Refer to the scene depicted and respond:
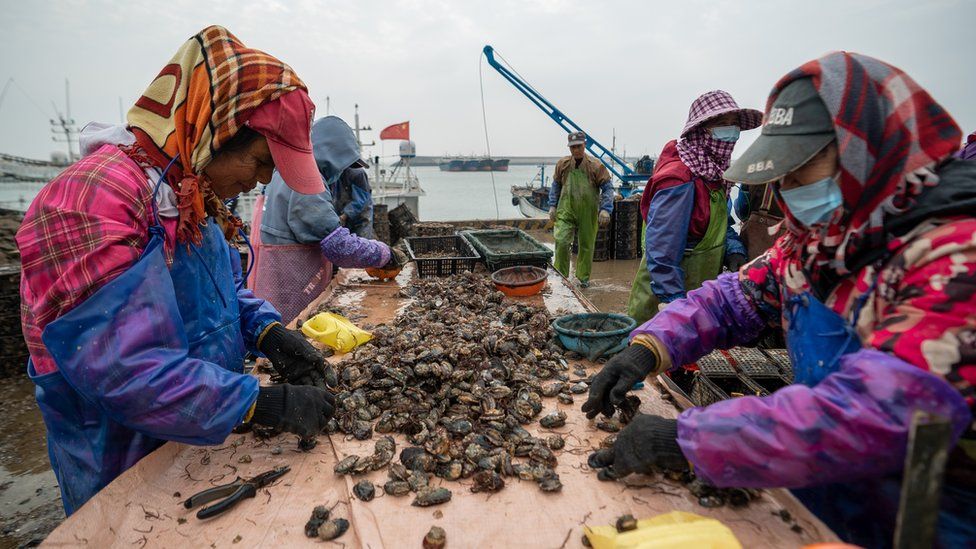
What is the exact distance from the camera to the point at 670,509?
1.81 m

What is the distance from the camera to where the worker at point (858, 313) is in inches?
51.4

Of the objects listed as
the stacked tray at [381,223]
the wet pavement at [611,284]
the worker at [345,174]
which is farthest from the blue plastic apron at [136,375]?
the stacked tray at [381,223]

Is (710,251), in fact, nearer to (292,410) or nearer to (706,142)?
Answer: (706,142)

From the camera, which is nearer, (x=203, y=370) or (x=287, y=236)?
(x=203, y=370)

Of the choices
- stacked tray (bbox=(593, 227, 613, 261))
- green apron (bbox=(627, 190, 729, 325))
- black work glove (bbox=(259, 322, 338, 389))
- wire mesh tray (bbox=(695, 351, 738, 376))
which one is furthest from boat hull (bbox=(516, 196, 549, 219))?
black work glove (bbox=(259, 322, 338, 389))

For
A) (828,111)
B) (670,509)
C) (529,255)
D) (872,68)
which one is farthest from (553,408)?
(529,255)

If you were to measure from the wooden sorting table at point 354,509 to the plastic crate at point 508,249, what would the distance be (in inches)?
134

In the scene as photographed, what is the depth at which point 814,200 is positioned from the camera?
1.68 metres

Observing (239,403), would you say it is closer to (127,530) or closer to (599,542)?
(127,530)

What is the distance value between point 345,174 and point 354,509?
4759mm

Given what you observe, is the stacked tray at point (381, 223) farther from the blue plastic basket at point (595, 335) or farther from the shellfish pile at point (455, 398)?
the blue plastic basket at point (595, 335)

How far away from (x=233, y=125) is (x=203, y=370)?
3.28 feet

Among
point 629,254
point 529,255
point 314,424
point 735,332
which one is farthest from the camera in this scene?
point 629,254

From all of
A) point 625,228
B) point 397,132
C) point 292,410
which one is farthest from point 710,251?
point 397,132
